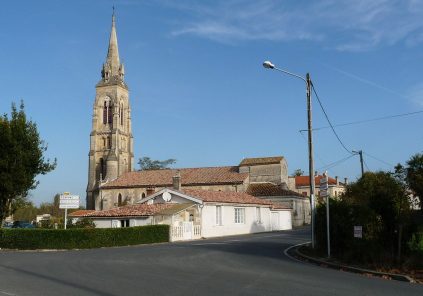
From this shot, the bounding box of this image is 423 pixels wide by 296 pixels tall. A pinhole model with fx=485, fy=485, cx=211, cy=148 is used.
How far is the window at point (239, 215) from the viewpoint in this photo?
42938 mm

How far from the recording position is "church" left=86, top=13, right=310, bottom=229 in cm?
6200

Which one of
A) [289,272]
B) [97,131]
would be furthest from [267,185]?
[289,272]

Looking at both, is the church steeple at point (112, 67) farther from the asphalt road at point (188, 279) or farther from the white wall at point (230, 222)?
the asphalt road at point (188, 279)

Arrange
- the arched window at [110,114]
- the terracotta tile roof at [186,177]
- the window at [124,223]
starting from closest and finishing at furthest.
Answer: the window at [124,223], the terracotta tile roof at [186,177], the arched window at [110,114]

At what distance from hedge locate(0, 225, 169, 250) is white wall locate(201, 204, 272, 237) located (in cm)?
948

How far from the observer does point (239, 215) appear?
142ft

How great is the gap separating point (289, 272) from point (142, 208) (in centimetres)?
2400

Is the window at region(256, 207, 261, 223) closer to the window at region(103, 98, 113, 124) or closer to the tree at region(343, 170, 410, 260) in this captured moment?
the tree at region(343, 170, 410, 260)

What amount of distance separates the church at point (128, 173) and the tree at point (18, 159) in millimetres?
13585

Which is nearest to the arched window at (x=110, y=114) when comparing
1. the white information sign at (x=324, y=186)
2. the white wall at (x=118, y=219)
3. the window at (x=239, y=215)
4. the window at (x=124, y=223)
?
the window at (x=239, y=215)

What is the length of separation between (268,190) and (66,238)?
36.8 meters

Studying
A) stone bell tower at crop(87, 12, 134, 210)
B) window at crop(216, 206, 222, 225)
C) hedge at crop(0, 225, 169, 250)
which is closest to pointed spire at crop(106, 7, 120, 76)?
stone bell tower at crop(87, 12, 134, 210)

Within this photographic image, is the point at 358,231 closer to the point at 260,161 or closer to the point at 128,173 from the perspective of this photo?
the point at 260,161

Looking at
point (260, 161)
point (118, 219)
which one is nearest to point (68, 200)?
point (118, 219)
